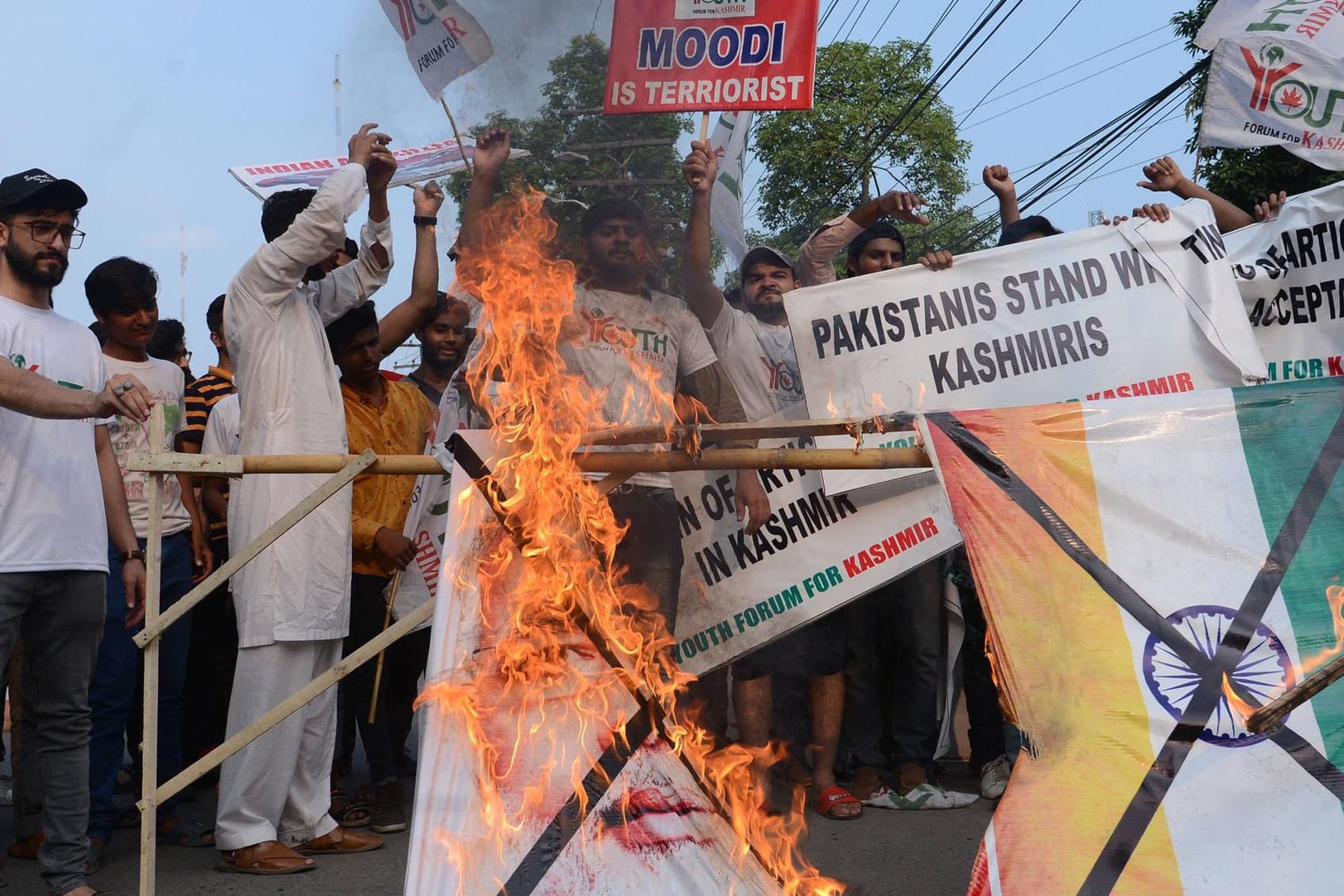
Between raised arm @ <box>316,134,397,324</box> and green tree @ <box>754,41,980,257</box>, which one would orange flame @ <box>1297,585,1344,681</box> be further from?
green tree @ <box>754,41,980,257</box>

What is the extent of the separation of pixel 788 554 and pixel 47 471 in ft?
9.43

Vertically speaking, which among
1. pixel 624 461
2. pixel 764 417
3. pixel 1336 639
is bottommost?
pixel 1336 639

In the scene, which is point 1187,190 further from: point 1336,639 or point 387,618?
point 387,618

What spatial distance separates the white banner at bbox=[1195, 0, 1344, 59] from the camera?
5.45 m

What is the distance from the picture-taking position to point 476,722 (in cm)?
308

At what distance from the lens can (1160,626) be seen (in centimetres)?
292

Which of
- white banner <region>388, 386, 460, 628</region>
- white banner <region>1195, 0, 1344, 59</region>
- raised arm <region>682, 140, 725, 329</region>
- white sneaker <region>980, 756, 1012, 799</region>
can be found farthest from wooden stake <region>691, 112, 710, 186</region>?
white sneaker <region>980, 756, 1012, 799</region>

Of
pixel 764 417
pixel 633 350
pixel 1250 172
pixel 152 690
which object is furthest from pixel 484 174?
pixel 1250 172

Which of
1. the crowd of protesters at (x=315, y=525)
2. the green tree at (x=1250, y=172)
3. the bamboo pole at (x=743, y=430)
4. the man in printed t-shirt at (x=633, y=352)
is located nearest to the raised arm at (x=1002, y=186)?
the crowd of protesters at (x=315, y=525)

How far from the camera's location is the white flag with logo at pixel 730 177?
6.92 meters

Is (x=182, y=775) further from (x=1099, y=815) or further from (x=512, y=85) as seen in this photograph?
(x=512, y=85)

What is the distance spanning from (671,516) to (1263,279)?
2.83 meters

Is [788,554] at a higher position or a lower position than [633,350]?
lower

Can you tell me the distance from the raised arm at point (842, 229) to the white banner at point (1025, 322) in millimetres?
268
